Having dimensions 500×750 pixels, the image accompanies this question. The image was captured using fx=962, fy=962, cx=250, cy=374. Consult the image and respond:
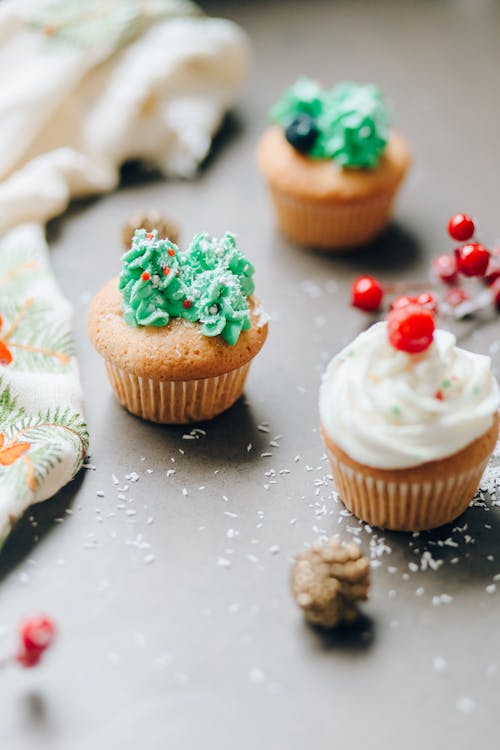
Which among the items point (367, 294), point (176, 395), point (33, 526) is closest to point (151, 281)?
point (176, 395)

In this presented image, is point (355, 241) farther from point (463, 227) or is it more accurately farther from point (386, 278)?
point (463, 227)

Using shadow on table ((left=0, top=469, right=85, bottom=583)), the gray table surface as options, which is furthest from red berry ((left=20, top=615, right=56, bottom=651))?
shadow on table ((left=0, top=469, right=85, bottom=583))

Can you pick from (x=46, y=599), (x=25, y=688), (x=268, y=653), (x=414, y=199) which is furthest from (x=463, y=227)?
(x=25, y=688)

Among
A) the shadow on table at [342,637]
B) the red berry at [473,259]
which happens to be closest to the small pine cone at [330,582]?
the shadow on table at [342,637]

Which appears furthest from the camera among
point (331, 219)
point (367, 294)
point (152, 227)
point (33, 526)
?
point (331, 219)

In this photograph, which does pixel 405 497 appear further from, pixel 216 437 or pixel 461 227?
pixel 461 227

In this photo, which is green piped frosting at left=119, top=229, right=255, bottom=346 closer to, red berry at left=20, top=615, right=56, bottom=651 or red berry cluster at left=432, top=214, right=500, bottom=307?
red berry cluster at left=432, top=214, right=500, bottom=307

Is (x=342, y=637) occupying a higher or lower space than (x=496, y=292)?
lower
